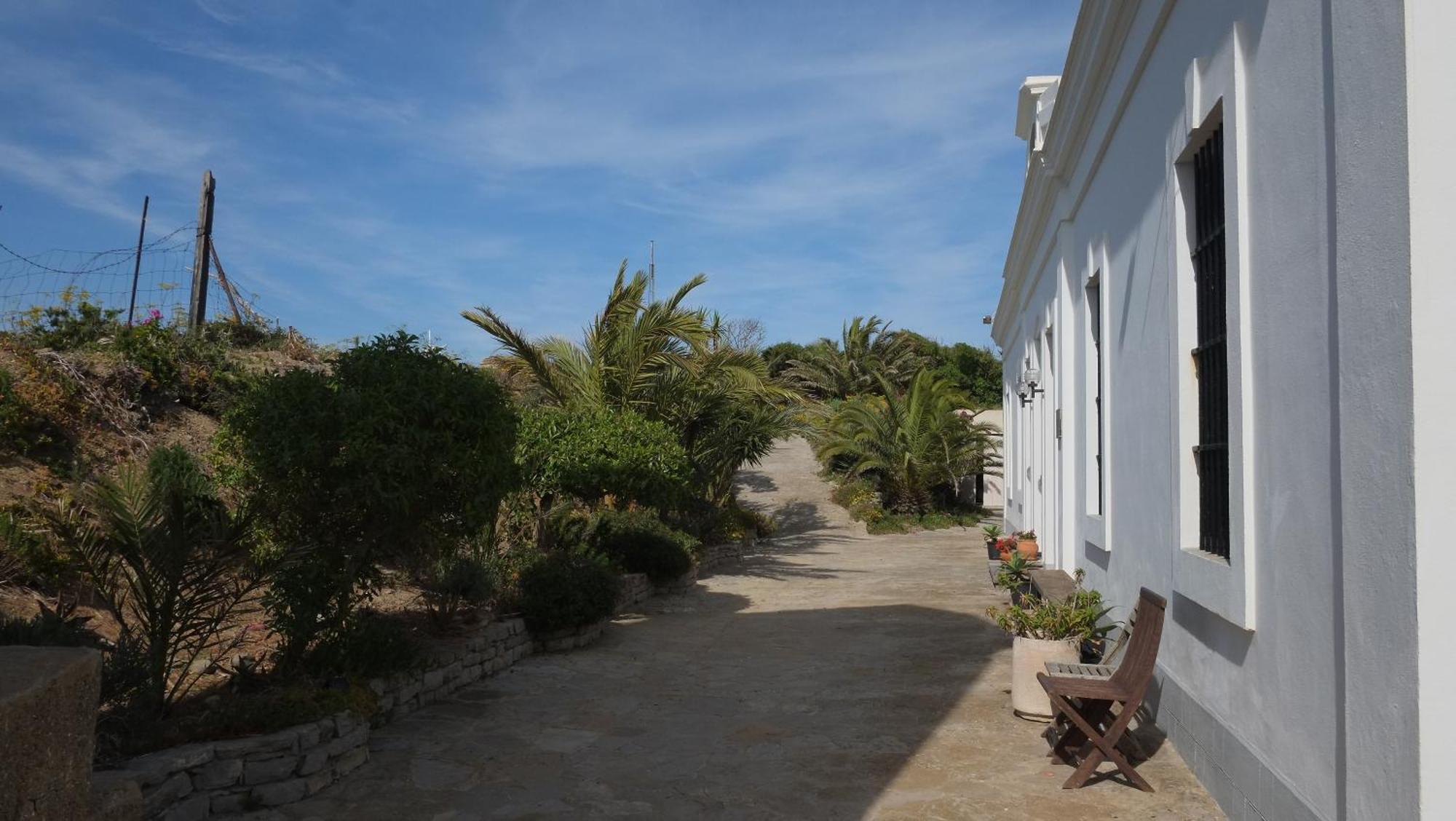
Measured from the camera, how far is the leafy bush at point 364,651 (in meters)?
6.69

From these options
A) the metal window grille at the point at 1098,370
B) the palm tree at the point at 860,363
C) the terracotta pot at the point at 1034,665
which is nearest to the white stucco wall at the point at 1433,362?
the terracotta pot at the point at 1034,665

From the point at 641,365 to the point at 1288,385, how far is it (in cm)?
1167

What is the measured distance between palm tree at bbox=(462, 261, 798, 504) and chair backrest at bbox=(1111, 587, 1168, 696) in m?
9.66

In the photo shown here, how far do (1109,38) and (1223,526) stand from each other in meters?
4.15

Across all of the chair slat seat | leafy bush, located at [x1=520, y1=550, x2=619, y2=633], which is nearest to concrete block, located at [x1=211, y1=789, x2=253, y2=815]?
leafy bush, located at [x1=520, y1=550, x2=619, y2=633]

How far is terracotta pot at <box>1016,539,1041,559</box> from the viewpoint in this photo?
12878 millimetres

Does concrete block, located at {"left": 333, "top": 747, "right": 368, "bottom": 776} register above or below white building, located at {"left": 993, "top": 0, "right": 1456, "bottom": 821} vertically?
below

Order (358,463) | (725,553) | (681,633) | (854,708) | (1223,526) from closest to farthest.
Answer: (1223,526) → (358,463) → (854,708) → (681,633) → (725,553)

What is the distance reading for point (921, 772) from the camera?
5758 mm

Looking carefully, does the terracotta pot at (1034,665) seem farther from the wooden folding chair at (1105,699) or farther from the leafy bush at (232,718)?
the leafy bush at (232,718)

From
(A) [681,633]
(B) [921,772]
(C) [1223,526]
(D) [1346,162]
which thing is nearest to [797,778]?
(B) [921,772]

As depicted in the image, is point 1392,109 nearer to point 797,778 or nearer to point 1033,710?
point 797,778

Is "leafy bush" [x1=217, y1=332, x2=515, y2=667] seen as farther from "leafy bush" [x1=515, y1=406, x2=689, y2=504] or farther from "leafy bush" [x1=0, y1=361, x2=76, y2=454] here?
"leafy bush" [x1=515, y1=406, x2=689, y2=504]

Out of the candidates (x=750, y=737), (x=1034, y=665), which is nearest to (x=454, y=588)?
(x=750, y=737)
